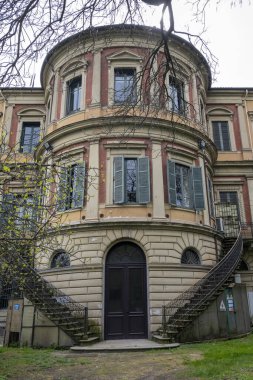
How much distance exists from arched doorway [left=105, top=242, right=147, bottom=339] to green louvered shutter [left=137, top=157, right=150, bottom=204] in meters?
2.12

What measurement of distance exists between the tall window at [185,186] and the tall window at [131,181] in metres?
1.21

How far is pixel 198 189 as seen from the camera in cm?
1750

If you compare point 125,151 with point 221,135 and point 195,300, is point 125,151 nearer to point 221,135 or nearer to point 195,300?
point 195,300

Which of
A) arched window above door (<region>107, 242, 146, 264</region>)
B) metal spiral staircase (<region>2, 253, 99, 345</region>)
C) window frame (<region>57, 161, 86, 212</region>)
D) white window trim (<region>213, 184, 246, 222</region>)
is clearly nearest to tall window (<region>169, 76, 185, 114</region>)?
window frame (<region>57, 161, 86, 212</region>)

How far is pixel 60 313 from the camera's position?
13.6 metres

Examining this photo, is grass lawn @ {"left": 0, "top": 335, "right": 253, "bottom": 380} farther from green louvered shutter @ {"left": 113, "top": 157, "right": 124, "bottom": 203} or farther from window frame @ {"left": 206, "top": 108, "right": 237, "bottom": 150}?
window frame @ {"left": 206, "top": 108, "right": 237, "bottom": 150}

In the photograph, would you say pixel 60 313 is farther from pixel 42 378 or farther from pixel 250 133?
pixel 250 133

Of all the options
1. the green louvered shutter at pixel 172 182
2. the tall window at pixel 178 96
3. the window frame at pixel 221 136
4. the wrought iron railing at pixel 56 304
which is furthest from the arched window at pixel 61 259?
the window frame at pixel 221 136

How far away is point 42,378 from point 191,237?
958cm

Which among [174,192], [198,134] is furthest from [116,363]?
[198,134]

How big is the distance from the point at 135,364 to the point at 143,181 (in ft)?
27.1

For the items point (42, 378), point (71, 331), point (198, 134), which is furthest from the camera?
point (198, 134)

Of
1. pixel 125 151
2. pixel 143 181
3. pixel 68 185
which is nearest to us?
pixel 68 185

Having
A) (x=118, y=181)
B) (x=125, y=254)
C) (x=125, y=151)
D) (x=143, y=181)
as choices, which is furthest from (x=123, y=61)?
(x=125, y=254)
